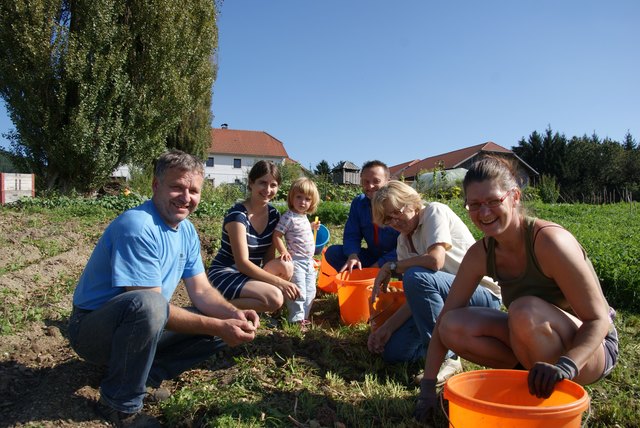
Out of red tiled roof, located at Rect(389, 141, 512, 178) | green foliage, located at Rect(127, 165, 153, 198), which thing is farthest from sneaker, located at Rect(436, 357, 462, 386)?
red tiled roof, located at Rect(389, 141, 512, 178)

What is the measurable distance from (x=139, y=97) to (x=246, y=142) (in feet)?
117

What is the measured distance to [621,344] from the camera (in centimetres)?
297

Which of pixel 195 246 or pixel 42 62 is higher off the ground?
pixel 42 62

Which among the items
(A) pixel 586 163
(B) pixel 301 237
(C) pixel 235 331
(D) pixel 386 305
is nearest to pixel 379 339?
(D) pixel 386 305

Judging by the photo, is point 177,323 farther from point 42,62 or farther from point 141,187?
point 141,187

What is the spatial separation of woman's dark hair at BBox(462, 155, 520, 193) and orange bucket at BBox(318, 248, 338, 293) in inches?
94.7

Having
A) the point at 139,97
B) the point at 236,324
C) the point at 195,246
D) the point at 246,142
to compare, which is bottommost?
the point at 236,324

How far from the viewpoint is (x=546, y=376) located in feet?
5.18

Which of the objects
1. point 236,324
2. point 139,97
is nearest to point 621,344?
point 236,324

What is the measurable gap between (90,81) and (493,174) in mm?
9509

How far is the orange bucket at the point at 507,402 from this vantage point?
144cm

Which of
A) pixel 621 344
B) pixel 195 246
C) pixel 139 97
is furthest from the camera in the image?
pixel 139 97

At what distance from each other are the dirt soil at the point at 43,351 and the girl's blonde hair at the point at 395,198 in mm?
1137

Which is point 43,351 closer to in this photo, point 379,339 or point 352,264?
point 379,339
